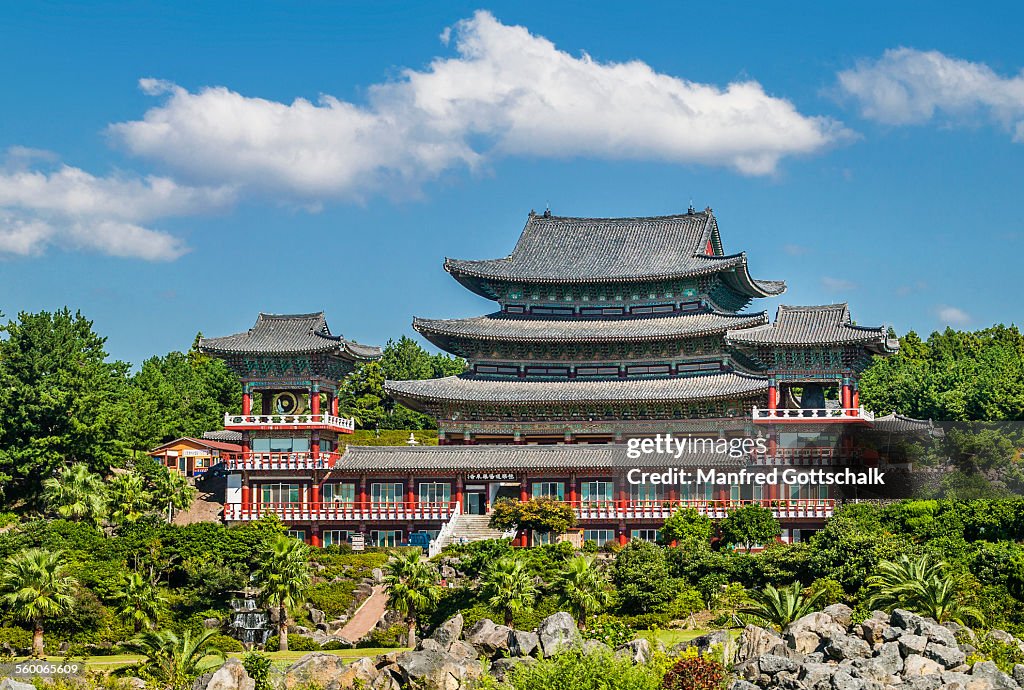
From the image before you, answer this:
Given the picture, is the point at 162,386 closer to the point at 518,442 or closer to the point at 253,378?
the point at 253,378

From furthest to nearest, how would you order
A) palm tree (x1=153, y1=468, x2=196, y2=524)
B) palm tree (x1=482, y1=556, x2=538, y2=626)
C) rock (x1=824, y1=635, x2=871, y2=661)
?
palm tree (x1=153, y1=468, x2=196, y2=524), palm tree (x1=482, y1=556, x2=538, y2=626), rock (x1=824, y1=635, x2=871, y2=661)

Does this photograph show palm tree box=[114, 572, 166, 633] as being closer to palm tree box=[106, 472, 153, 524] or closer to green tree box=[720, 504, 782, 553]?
palm tree box=[106, 472, 153, 524]

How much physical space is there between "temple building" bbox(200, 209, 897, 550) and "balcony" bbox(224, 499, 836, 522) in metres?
0.09

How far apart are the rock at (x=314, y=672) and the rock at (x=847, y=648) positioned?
15391mm

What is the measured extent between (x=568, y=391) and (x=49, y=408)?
90.7 ft

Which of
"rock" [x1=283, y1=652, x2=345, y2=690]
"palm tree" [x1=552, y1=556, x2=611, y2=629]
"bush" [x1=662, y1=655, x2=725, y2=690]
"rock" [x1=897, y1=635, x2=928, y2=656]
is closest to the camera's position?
"bush" [x1=662, y1=655, x2=725, y2=690]

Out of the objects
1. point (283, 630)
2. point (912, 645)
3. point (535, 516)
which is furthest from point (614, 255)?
point (912, 645)

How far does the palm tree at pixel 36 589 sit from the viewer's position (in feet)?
187

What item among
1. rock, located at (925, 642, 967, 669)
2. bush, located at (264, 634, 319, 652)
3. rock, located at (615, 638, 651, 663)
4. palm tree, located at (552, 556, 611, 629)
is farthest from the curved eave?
rock, located at (925, 642, 967, 669)

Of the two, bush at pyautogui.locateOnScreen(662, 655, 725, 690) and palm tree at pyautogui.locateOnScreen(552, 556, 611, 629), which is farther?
palm tree at pyautogui.locateOnScreen(552, 556, 611, 629)

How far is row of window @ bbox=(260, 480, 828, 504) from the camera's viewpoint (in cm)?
7444

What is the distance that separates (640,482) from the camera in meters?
75.6

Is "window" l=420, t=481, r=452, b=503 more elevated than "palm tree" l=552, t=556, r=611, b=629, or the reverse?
→ "window" l=420, t=481, r=452, b=503

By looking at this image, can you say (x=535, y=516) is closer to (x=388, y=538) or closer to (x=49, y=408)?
(x=388, y=538)
